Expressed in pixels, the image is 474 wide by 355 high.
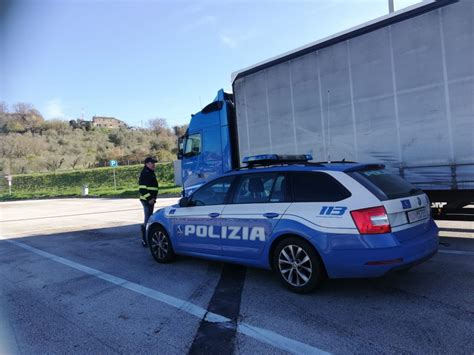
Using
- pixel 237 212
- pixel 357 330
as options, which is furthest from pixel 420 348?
pixel 237 212

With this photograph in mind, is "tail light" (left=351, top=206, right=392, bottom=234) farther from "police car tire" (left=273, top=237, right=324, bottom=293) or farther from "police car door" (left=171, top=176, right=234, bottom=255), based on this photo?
"police car door" (left=171, top=176, right=234, bottom=255)

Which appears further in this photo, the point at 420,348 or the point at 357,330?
the point at 357,330

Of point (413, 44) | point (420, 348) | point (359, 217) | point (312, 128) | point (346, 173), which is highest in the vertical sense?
point (413, 44)

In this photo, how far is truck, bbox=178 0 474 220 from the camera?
498cm

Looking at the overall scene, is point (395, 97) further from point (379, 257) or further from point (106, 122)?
point (106, 122)

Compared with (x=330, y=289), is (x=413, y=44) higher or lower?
higher

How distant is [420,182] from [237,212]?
2705 millimetres

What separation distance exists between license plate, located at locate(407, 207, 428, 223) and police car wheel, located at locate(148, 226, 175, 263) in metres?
3.55

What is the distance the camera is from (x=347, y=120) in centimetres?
610

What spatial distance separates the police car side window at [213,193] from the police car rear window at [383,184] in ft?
6.01

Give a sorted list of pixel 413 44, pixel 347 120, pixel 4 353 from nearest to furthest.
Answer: pixel 4 353
pixel 413 44
pixel 347 120

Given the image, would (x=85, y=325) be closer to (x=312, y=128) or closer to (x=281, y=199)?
(x=281, y=199)

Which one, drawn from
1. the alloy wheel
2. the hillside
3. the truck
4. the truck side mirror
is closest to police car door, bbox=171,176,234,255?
the alloy wheel

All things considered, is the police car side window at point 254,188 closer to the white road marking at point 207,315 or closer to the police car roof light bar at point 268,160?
the police car roof light bar at point 268,160
